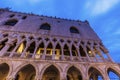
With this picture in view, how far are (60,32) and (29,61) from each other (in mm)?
8169

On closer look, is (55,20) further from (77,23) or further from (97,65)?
(97,65)

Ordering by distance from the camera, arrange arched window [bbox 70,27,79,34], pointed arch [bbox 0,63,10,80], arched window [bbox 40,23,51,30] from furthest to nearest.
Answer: arched window [bbox 70,27,79,34] → arched window [bbox 40,23,51,30] → pointed arch [bbox 0,63,10,80]

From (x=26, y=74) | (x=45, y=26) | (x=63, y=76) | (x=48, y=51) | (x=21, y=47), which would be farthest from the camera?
(x=45, y=26)

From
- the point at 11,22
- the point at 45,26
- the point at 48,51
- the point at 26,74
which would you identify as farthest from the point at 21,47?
the point at 11,22

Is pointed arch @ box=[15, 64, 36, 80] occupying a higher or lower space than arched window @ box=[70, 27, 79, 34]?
lower

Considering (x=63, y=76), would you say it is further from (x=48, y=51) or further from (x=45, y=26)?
(x=45, y=26)

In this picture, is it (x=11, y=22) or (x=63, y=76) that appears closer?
(x=63, y=76)

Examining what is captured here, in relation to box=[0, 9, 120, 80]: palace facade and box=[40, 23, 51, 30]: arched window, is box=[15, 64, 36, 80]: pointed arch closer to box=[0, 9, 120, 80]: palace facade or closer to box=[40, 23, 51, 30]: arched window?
box=[0, 9, 120, 80]: palace facade

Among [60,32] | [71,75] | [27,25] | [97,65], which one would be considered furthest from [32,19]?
[97,65]

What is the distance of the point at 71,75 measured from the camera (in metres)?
18.8

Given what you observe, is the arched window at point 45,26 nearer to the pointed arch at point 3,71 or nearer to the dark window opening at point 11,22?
the dark window opening at point 11,22

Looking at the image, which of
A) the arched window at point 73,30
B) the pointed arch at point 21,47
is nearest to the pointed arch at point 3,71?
the pointed arch at point 21,47

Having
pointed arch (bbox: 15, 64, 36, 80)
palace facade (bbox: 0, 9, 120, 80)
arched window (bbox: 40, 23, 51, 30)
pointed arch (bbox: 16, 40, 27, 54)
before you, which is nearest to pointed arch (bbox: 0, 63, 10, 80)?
palace facade (bbox: 0, 9, 120, 80)

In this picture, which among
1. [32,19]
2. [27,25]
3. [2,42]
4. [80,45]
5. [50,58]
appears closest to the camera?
[50,58]
